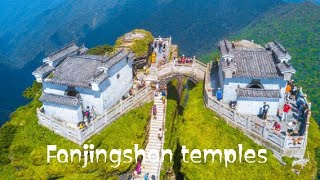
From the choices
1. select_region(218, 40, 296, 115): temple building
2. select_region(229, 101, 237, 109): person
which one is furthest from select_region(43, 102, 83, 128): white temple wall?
select_region(229, 101, 237, 109): person

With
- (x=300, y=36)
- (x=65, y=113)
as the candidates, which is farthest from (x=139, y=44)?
(x=300, y=36)

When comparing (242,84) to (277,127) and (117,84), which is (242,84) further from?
(117,84)

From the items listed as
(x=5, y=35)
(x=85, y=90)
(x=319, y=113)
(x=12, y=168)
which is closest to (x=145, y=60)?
(x=85, y=90)

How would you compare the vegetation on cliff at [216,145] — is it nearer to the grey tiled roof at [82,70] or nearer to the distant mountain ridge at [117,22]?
the grey tiled roof at [82,70]

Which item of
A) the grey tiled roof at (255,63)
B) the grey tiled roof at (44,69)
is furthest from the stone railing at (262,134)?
the grey tiled roof at (44,69)

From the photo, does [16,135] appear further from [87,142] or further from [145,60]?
[145,60]

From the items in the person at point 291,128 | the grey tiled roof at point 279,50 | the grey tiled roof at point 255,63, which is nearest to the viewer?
the person at point 291,128
